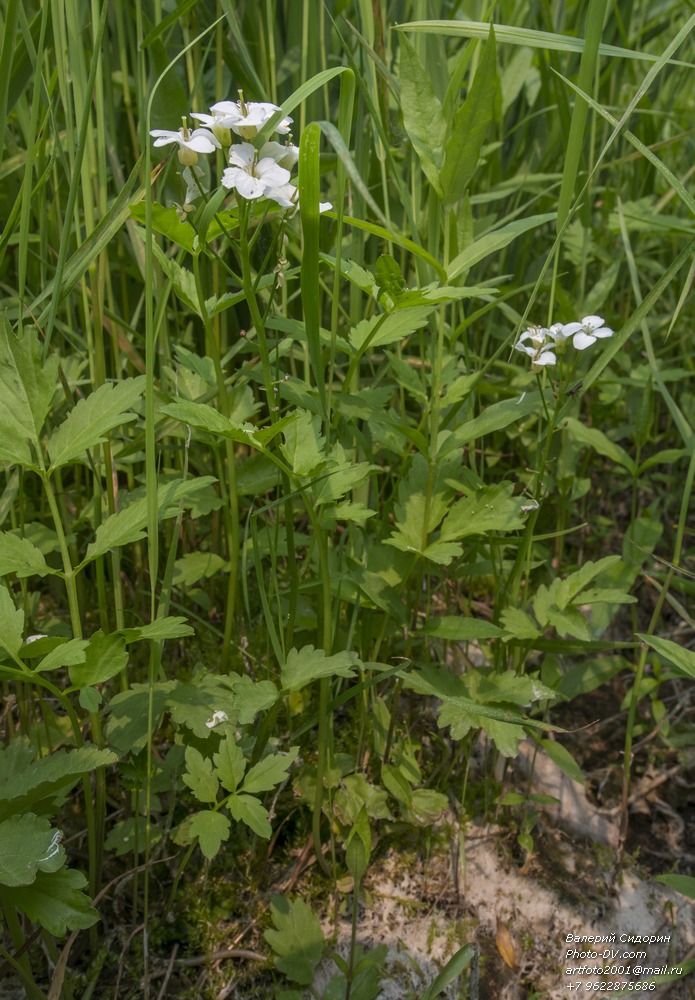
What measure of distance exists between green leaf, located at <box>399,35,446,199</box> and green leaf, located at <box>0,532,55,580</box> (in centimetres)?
69

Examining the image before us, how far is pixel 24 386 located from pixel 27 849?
21.2 inches

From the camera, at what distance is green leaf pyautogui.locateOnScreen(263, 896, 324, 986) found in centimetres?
108

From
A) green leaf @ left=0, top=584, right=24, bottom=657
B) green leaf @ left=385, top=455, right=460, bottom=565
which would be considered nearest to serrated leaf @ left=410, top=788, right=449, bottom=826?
green leaf @ left=385, top=455, right=460, bottom=565

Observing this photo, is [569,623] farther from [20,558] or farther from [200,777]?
[20,558]

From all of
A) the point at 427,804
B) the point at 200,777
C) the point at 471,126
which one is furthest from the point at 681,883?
the point at 471,126

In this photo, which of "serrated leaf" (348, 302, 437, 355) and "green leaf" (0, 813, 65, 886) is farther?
"serrated leaf" (348, 302, 437, 355)

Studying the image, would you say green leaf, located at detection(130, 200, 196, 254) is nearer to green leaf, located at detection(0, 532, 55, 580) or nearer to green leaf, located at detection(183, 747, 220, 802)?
green leaf, located at detection(0, 532, 55, 580)

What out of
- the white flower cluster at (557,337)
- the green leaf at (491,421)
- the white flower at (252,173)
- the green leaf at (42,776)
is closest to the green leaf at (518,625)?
the green leaf at (491,421)

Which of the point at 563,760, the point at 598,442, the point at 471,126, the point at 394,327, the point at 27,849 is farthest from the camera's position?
the point at 598,442

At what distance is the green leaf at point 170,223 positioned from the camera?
941 millimetres

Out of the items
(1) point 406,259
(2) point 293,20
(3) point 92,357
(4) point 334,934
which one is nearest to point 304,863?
(4) point 334,934

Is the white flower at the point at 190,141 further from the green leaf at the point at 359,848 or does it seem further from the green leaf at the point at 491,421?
the green leaf at the point at 359,848

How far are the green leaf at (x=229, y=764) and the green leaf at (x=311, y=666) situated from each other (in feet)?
0.33

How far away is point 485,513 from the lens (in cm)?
116
